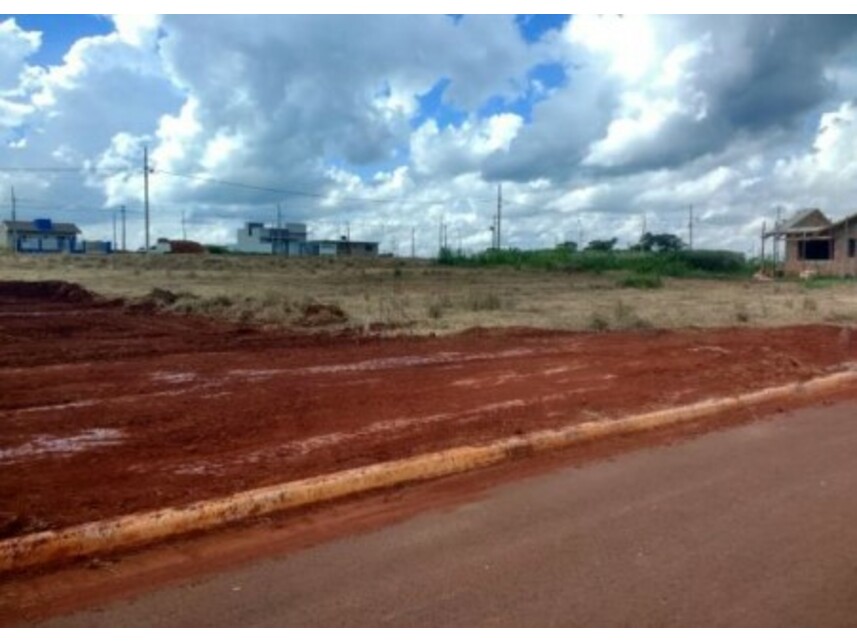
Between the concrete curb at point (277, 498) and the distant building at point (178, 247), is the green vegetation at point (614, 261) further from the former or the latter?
the concrete curb at point (277, 498)

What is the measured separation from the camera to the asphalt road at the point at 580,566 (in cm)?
421

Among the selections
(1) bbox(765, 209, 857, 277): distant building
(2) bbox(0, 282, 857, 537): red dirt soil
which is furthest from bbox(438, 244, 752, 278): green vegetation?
(2) bbox(0, 282, 857, 537): red dirt soil

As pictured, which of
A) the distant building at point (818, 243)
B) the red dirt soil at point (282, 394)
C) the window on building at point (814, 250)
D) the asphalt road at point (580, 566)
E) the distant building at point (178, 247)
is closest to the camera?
the asphalt road at point (580, 566)

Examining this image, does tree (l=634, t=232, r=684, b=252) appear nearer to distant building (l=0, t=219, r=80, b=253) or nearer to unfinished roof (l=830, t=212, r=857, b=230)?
unfinished roof (l=830, t=212, r=857, b=230)

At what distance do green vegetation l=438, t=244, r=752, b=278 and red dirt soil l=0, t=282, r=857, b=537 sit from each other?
42998 mm

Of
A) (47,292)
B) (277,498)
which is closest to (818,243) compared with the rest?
(47,292)

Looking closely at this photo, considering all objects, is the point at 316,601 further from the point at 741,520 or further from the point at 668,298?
the point at 668,298

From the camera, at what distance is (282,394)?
9.89 m

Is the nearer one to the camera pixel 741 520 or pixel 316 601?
pixel 316 601

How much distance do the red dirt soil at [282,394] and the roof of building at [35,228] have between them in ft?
291

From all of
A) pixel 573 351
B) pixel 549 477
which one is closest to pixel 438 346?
pixel 573 351

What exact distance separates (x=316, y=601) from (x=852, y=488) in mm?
4338

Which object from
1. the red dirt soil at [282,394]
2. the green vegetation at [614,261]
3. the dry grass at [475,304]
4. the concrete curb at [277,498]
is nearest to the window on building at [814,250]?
the green vegetation at [614,261]

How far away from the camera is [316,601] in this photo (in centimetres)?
437
